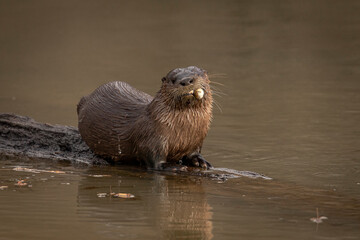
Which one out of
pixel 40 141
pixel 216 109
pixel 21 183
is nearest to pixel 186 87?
pixel 21 183

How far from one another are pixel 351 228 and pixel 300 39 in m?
9.24

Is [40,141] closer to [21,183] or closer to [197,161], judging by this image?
[21,183]

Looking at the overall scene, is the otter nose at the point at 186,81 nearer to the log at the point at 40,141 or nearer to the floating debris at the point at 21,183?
the log at the point at 40,141

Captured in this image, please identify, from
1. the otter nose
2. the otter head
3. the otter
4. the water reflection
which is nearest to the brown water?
the water reflection

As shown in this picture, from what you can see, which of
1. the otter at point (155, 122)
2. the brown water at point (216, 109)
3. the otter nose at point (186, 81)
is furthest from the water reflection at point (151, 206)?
the otter nose at point (186, 81)

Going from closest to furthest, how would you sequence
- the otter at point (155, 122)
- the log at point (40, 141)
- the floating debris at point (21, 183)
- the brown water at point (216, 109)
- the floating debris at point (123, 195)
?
the brown water at point (216, 109), the floating debris at point (123, 195), the floating debris at point (21, 183), the otter at point (155, 122), the log at point (40, 141)

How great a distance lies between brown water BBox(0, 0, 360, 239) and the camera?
481 centimetres

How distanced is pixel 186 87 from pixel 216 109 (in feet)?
10.5

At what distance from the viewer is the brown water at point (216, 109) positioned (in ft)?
15.8

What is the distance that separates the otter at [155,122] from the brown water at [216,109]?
0.20 meters

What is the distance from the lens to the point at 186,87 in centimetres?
594

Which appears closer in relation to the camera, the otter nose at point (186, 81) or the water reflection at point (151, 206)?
the water reflection at point (151, 206)

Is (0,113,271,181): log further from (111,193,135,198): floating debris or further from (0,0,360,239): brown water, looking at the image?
(111,193,135,198): floating debris

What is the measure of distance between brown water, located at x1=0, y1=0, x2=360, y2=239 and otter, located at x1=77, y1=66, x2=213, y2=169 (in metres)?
0.20
